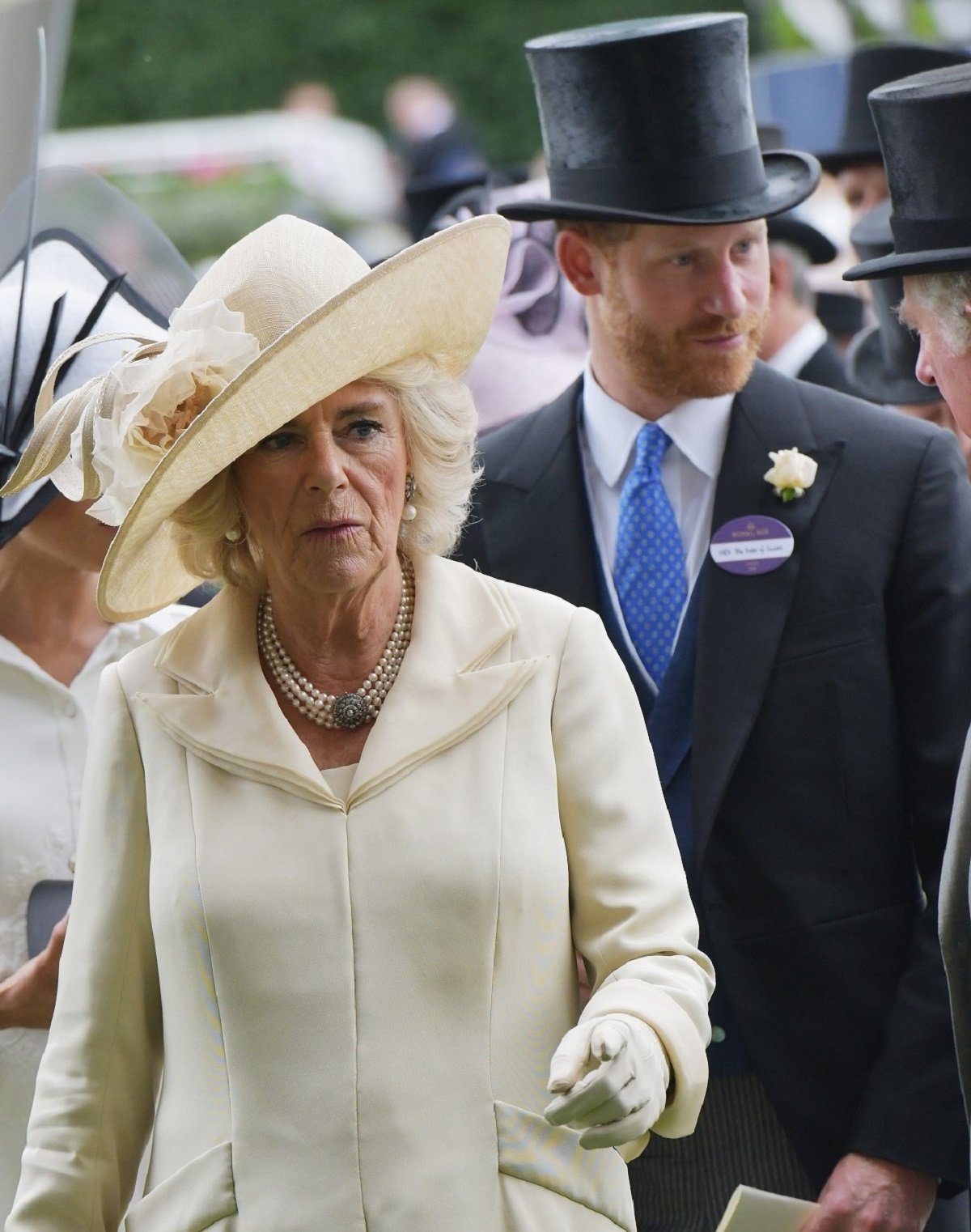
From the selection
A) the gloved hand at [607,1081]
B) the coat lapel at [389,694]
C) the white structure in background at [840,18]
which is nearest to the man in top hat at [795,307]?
the coat lapel at [389,694]

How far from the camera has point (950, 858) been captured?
326 cm

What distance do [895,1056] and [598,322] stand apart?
5.00ft

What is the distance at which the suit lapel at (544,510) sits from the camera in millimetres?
3938

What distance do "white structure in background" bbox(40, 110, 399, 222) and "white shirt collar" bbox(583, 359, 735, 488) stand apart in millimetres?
14308

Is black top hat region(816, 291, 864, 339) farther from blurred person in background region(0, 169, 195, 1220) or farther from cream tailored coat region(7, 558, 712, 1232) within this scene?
cream tailored coat region(7, 558, 712, 1232)

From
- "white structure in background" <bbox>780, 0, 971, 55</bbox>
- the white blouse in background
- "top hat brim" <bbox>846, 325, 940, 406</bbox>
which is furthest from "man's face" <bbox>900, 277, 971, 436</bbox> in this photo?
"white structure in background" <bbox>780, 0, 971, 55</bbox>

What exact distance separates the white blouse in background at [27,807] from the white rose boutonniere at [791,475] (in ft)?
3.78

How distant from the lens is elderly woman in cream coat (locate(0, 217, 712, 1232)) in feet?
→ 9.36

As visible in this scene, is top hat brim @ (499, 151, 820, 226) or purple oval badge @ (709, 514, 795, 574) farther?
top hat brim @ (499, 151, 820, 226)

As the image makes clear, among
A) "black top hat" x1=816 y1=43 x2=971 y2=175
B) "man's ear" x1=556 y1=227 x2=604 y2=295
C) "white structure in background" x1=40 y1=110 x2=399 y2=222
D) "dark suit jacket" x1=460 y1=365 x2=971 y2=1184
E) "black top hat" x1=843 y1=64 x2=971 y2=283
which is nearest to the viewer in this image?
"black top hat" x1=843 y1=64 x2=971 y2=283

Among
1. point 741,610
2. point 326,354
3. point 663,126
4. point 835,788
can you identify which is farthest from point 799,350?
point 326,354

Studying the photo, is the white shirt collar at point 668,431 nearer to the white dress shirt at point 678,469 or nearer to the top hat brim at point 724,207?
the white dress shirt at point 678,469

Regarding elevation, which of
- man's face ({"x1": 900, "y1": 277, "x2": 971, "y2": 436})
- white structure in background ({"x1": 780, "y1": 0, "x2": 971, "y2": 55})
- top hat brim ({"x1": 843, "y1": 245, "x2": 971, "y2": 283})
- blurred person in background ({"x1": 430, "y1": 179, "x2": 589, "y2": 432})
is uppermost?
top hat brim ({"x1": 843, "y1": 245, "x2": 971, "y2": 283})

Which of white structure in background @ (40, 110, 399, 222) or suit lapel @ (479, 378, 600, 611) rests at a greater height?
suit lapel @ (479, 378, 600, 611)
